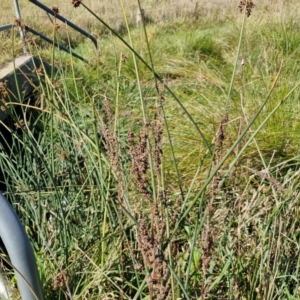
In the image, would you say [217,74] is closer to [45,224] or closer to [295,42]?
[295,42]

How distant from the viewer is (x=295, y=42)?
5289mm

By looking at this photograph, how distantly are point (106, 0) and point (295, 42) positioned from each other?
40.9ft

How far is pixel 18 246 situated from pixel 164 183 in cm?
50

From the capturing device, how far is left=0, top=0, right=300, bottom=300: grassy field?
56.5 inches

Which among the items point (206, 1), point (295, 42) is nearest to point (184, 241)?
point (295, 42)

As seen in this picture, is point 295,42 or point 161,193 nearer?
point 161,193

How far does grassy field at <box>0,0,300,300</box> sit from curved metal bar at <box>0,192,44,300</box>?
9 cm

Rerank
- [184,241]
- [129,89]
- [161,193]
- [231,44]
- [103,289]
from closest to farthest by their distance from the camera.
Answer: [161,193], [103,289], [184,241], [129,89], [231,44]

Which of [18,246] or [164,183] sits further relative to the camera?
[164,183]

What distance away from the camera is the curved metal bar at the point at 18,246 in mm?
1348

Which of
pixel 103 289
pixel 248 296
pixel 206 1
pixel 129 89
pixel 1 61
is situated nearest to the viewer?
pixel 248 296

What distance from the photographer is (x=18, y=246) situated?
4.47 feet

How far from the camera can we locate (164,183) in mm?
1632

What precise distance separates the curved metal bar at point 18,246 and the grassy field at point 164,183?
3.6 inches
